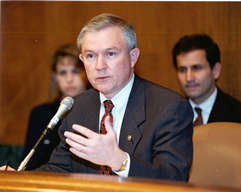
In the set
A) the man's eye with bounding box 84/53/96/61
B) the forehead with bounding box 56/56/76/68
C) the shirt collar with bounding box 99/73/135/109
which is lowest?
the shirt collar with bounding box 99/73/135/109

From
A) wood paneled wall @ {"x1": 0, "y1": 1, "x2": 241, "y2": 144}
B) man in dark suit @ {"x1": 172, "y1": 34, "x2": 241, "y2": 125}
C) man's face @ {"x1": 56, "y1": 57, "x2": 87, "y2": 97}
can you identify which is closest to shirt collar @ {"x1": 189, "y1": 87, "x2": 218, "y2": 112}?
man in dark suit @ {"x1": 172, "y1": 34, "x2": 241, "y2": 125}

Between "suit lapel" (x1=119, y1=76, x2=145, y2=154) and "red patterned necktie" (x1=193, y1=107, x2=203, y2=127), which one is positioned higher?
"suit lapel" (x1=119, y1=76, x2=145, y2=154)

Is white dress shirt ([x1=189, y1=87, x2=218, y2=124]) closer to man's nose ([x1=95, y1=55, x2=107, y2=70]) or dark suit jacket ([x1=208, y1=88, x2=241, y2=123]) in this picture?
dark suit jacket ([x1=208, y1=88, x2=241, y2=123])

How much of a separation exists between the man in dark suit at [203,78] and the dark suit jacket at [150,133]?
100cm

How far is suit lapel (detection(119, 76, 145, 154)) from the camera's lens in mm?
1875

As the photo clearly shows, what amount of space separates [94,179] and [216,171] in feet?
3.15

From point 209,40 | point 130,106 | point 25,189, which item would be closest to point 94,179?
point 25,189

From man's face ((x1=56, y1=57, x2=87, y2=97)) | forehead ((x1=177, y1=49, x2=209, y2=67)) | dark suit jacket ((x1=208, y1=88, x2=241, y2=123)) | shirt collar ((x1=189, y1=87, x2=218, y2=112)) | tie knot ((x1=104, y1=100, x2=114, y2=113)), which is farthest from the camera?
man's face ((x1=56, y1=57, x2=87, y2=97))

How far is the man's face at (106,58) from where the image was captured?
193 cm

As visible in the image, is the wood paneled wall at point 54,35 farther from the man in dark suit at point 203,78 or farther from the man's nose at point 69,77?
the man's nose at point 69,77

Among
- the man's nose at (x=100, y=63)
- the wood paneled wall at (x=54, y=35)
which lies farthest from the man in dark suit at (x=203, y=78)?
the man's nose at (x=100, y=63)

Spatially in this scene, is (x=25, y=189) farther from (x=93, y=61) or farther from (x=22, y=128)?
(x=22, y=128)

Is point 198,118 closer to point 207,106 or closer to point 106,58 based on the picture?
point 207,106

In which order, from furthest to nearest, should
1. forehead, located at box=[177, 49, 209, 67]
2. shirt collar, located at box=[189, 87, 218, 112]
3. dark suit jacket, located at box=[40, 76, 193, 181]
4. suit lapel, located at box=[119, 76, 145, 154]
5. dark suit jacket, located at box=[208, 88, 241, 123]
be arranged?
1. forehead, located at box=[177, 49, 209, 67]
2. shirt collar, located at box=[189, 87, 218, 112]
3. dark suit jacket, located at box=[208, 88, 241, 123]
4. suit lapel, located at box=[119, 76, 145, 154]
5. dark suit jacket, located at box=[40, 76, 193, 181]
